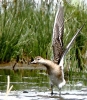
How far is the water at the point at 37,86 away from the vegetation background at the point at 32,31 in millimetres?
1030

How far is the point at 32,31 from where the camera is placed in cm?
1460

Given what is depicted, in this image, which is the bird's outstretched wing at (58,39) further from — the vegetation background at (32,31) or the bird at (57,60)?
the vegetation background at (32,31)

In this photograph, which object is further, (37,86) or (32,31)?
(32,31)

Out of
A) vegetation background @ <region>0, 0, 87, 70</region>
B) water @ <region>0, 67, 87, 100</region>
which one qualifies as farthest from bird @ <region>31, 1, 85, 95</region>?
vegetation background @ <region>0, 0, 87, 70</region>

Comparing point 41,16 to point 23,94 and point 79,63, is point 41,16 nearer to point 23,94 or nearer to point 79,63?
point 79,63

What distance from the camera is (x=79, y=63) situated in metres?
13.0

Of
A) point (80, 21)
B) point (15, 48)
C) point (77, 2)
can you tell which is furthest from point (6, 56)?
point (77, 2)

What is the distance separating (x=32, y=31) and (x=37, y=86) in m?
5.16

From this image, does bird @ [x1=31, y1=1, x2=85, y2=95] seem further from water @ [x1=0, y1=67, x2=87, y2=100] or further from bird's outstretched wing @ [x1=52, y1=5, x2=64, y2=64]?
water @ [x1=0, y1=67, x2=87, y2=100]

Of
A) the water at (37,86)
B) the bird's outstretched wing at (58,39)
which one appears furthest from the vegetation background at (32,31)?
the bird's outstretched wing at (58,39)

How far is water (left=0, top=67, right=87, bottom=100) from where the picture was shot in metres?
8.17

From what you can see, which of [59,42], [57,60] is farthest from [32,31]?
[57,60]

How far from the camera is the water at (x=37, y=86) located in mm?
8174

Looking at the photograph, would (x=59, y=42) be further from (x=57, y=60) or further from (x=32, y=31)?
(x=32, y=31)
